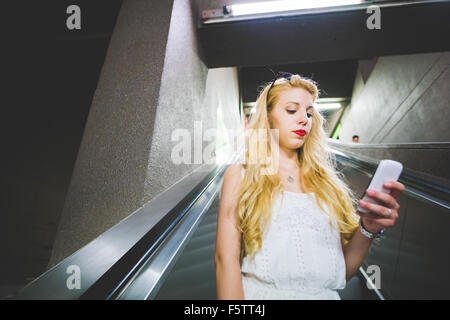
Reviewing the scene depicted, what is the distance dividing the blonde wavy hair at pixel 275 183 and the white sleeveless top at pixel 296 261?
0.20 feet

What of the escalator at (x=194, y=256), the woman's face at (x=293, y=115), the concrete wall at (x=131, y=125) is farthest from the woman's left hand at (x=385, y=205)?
the concrete wall at (x=131, y=125)

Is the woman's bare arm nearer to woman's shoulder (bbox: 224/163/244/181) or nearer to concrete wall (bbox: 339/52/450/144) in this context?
woman's shoulder (bbox: 224/163/244/181)

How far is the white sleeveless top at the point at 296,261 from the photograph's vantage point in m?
0.97

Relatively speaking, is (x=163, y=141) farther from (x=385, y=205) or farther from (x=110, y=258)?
(x=385, y=205)

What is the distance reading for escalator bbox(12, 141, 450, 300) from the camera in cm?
94

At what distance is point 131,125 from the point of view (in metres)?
2.42

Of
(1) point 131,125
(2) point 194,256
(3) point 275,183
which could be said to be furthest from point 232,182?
(1) point 131,125

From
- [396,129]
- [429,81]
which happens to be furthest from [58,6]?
[396,129]

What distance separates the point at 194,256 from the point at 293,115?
4.59 ft

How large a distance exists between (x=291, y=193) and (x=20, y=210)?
6.01 meters

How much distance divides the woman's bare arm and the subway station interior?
15.7 inches

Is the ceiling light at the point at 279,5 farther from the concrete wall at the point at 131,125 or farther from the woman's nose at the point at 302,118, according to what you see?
the woman's nose at the point at 302,118

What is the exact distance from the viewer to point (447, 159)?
7.53 ft
